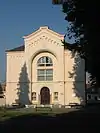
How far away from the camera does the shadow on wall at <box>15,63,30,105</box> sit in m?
63.3

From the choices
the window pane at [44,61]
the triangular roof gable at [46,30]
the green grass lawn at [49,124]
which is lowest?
the green grass lawn at [49,124]

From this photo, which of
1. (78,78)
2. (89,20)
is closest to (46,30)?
(78,78)

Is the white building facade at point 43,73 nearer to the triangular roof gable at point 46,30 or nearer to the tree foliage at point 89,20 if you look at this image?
the triangular roof gable at point 46,30

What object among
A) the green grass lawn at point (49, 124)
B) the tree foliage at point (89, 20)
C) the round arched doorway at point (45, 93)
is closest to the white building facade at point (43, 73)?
the round arched doorway at point (45, 93)

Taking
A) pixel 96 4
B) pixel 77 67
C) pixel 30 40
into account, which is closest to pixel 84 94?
pixel 77 67

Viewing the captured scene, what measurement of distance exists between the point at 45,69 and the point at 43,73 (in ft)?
2.68

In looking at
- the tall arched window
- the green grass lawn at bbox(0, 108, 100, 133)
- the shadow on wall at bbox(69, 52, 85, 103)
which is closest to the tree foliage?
the green grass lawn at bbox(0, 108, 100, 133)

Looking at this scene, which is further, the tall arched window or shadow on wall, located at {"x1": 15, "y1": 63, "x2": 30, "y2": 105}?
the tall arched window

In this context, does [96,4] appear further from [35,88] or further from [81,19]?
[35,88]

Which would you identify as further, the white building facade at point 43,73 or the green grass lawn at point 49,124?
the white building facade at point 43,73

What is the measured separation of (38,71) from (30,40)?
17.5 feet

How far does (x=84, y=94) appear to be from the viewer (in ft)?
205

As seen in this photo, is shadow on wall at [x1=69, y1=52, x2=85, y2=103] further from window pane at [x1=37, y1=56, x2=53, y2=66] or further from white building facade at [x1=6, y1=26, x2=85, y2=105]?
window pane at [x1=37, y1=56, x2=53, y2=66]

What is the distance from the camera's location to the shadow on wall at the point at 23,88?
63281mm
